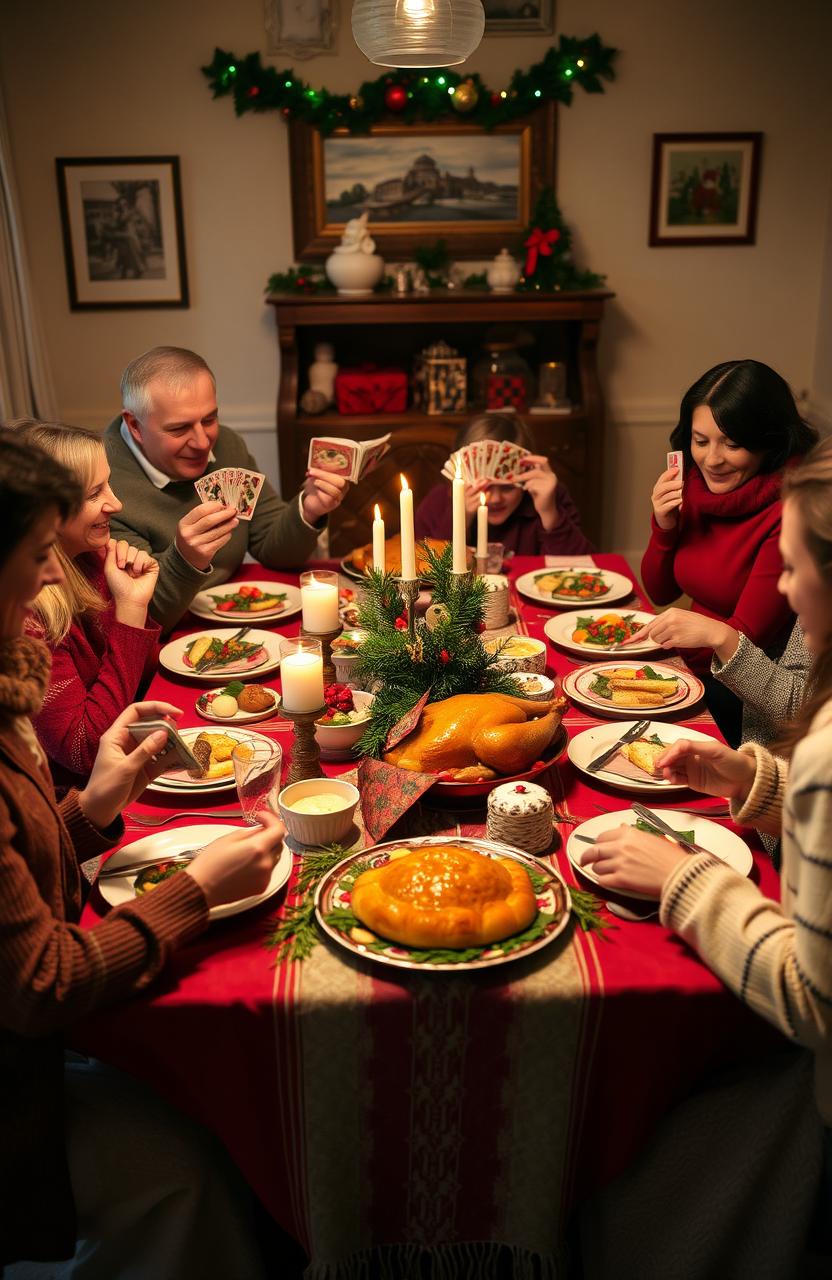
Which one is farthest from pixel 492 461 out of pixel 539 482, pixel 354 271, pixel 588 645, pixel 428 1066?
pixel 428 1066

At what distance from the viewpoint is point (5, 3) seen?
4426 millimetres

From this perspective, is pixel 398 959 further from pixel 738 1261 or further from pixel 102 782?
pixel 738 1261

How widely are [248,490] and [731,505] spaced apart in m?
1.15

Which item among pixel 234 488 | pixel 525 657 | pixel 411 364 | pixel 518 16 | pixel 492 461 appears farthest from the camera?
pixel 411 364

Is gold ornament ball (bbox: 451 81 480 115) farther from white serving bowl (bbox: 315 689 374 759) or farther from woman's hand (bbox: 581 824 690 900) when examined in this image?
woman's hand (bbox: 581 824 690 900)

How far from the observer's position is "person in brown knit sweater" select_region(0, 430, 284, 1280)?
1243mm

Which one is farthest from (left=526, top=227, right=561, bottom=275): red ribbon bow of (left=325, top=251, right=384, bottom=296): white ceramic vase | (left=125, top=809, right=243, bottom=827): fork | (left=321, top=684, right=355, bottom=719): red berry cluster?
(left=125, top=809, right=243, bottom=827): fork

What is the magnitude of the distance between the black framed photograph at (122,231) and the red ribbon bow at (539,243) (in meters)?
1.52

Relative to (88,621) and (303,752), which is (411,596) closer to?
(303,752)

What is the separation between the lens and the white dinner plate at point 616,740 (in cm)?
174

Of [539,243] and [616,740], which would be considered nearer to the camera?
[616,740]

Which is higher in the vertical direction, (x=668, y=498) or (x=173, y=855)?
(x=668, y=498)

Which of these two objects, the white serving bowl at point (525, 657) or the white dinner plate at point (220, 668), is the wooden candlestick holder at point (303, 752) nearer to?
the white serving bowl at point (525, 657)

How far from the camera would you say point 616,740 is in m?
1.91
